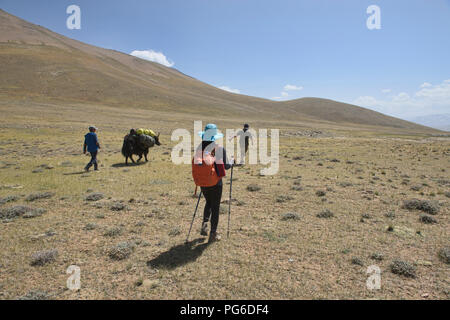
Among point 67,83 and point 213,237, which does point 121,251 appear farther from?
point 67,83

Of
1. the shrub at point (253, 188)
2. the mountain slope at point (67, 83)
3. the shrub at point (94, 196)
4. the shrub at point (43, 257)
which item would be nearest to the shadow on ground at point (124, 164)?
the shrub at point (94, 196)

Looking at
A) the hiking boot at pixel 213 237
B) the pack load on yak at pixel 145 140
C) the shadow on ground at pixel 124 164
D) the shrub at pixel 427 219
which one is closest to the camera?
the hiking boot at pixel 213 237

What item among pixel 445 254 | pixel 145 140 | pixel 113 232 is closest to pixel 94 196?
pixel 113 232

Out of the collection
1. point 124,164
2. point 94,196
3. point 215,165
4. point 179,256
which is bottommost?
point 179,256

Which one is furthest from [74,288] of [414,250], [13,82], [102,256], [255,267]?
[13,82]

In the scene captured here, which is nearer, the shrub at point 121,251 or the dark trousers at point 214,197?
the shrub at point 121,251

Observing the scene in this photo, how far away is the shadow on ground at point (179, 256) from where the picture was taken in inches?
193

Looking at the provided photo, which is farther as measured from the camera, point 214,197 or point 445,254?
point 214,197

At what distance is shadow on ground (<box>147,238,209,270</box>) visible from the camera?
490cm

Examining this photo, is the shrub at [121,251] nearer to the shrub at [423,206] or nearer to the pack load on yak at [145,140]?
the shrub at [423,206]

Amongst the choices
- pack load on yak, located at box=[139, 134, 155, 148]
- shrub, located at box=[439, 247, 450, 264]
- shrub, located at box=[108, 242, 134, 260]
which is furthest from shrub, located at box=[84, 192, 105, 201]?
shrub, located at box=[439, 247, 450, 264]

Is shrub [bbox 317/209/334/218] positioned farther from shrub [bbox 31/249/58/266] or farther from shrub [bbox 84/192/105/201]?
shrub [bbox 84/192/105/201]

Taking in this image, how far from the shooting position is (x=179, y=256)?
17.1ft

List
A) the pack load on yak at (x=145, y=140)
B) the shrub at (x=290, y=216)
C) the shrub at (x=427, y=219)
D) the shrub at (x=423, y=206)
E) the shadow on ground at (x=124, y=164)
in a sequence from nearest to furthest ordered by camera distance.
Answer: the shrub at (x=427, y=219) → the shrub at (x=290, y=216) → the shrub at (x=423, y=206) → the shadow on ground at (x=124, y=164) → the pack load on yak at (x=145, y=140)
